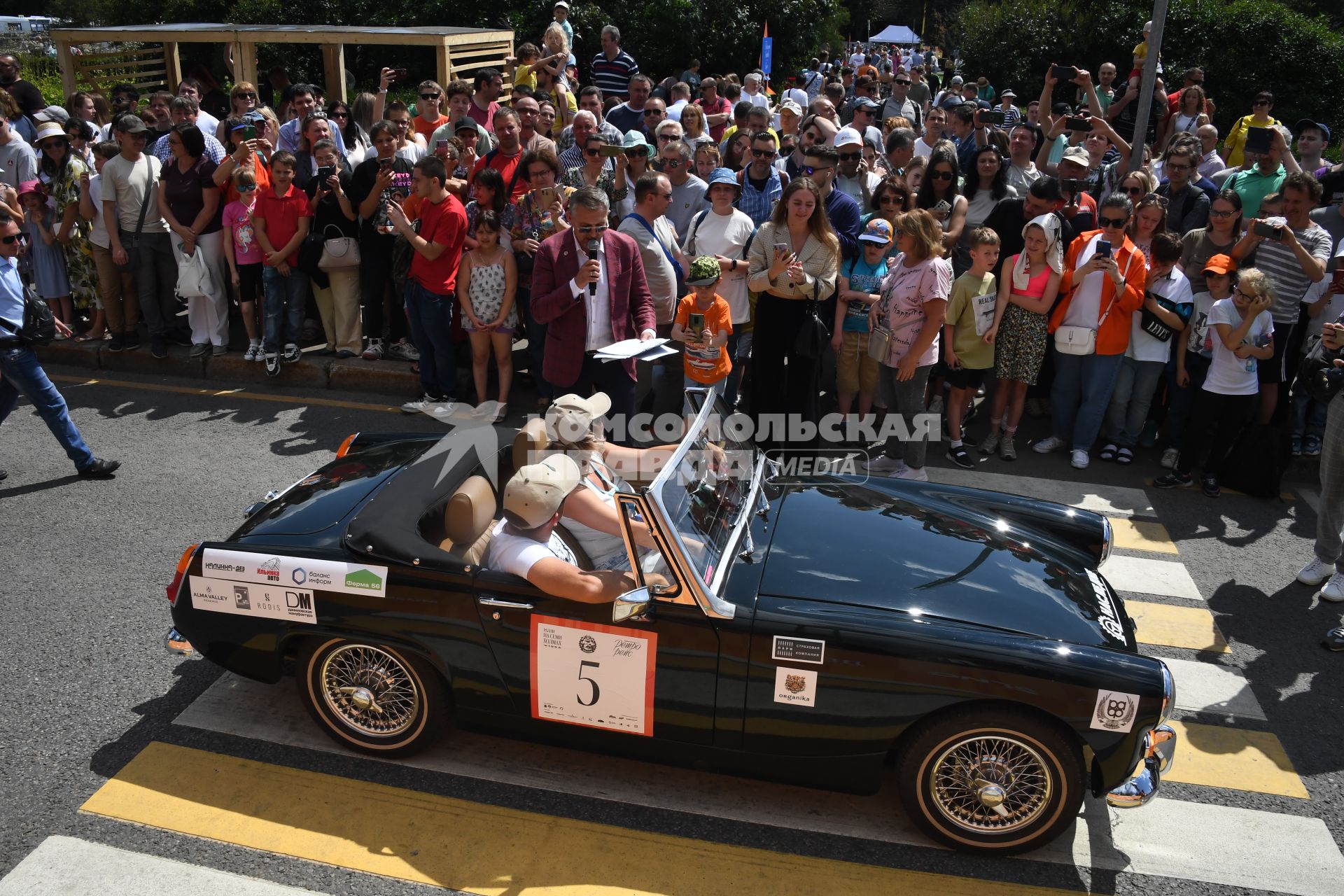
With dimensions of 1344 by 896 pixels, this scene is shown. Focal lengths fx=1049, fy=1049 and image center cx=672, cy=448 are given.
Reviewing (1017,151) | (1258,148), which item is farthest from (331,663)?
(1258,148)

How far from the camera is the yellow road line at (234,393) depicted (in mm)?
8711

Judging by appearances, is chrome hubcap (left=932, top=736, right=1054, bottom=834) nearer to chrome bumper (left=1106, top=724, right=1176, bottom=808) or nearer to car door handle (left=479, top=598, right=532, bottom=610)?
chrome bumper (left=1106, top=724, right=1176, bottom=808)

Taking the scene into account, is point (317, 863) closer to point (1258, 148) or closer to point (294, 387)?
point (294, 387)

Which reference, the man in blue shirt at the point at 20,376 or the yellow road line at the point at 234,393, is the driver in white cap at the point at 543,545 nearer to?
the man in blue shirt at the point at 20,376

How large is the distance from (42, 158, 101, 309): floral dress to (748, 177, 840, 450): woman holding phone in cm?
624

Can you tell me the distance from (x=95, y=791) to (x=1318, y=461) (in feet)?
26.3

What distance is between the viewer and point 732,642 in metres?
3.94

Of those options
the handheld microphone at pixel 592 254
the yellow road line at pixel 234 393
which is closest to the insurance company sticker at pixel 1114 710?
the handheld microphone at pixel 592 254

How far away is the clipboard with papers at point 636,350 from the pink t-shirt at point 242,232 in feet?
13.5

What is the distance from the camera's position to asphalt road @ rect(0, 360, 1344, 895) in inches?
159

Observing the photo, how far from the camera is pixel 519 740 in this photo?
14.6ft

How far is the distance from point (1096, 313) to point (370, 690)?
577 cm

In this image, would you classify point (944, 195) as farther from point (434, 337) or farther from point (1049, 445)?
point (434, 337)

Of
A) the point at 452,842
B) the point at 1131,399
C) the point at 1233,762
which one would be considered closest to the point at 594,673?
the point at 452,842
